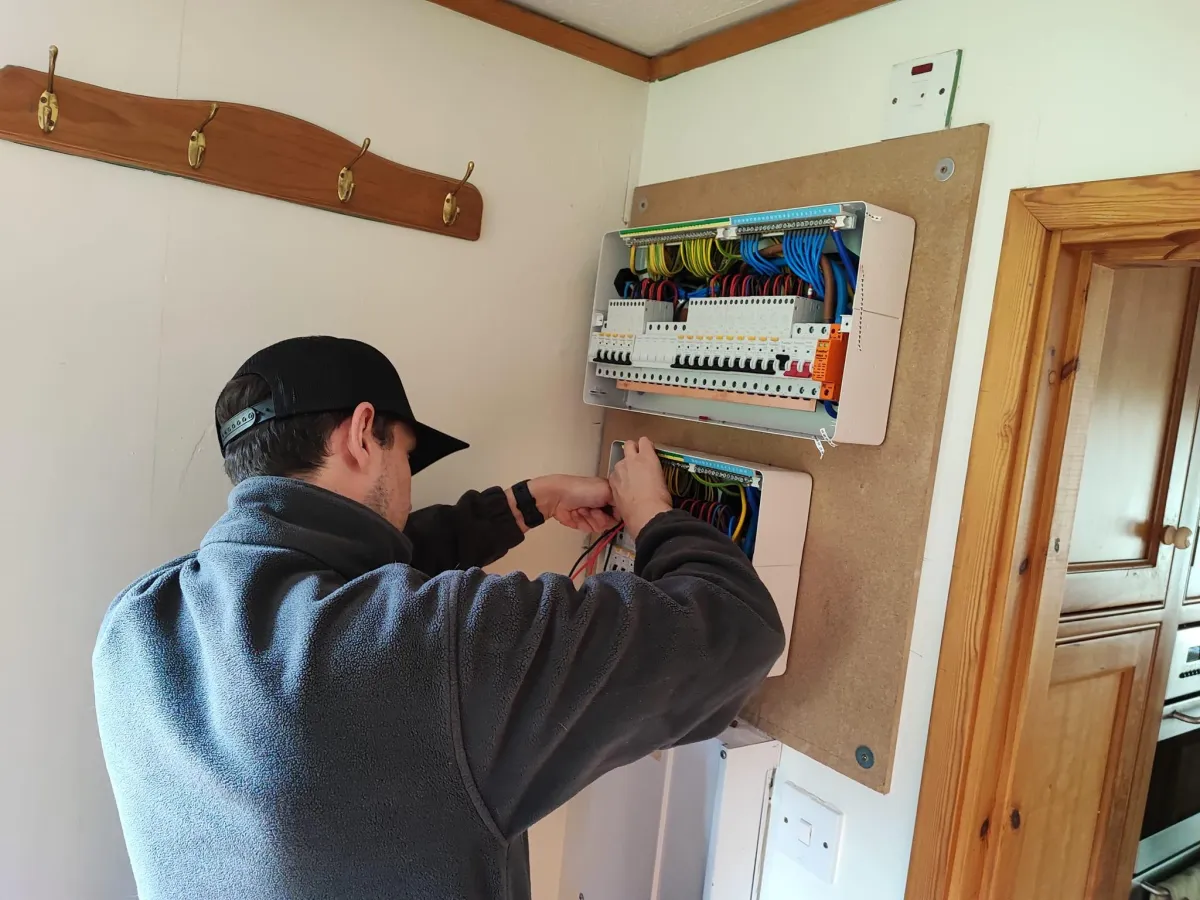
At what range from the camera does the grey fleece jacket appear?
76 cm

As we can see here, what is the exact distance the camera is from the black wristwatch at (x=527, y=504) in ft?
4.62

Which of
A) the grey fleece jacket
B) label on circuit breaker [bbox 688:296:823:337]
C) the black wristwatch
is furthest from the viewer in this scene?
the black wristwatch

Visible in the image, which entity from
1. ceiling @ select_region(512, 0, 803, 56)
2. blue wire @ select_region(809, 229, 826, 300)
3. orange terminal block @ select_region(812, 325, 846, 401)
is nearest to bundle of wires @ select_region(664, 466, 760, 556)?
orange terminal block @ select_region(812, 325, 846, 401)

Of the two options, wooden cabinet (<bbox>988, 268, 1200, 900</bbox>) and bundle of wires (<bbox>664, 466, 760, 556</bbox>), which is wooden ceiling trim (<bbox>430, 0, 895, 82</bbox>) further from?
bundle of wires (<bbox>664, 466, 760, 556</bbox>)

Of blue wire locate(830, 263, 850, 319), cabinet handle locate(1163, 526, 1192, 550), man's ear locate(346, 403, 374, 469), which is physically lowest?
cabinet handle locate(1163, 526, 1192, 550)

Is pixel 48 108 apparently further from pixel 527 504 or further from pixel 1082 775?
pixel 1082 775

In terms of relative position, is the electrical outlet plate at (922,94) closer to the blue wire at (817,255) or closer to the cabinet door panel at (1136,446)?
the blue wire at (817,255)

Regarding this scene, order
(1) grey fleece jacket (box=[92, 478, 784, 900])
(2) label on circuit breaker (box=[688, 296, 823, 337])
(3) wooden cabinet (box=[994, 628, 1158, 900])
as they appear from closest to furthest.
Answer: (1) grey fleece jacket (box=[92, 478, 784, 900]) → (2) label on circuit breaker (box=[688, 296, 823, 337]) → (3) wooden cabinet (box=[994, 628, 1158, 900])

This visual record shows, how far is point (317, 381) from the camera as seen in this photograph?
3.35ft

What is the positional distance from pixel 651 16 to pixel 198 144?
0.83 meters

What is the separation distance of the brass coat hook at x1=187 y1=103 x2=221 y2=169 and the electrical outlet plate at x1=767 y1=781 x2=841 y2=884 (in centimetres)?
136

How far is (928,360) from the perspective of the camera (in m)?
1.15

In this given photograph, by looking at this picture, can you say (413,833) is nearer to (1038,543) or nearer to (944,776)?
(944,776)

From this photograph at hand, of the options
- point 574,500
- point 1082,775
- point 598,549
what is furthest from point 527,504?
point 1082,775
